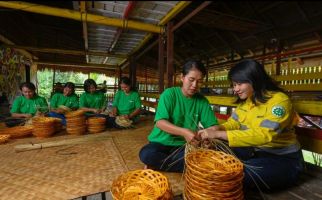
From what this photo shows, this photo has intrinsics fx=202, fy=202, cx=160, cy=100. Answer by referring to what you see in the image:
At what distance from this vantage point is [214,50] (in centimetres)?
558

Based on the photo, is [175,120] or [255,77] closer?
[255,77]

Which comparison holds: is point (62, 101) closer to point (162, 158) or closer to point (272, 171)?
point (162, 158)

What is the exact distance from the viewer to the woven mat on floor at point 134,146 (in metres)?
1.64

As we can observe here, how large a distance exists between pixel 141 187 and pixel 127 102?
115 inches

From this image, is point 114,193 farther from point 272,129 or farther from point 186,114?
point 272,129

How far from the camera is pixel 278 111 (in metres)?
1.29

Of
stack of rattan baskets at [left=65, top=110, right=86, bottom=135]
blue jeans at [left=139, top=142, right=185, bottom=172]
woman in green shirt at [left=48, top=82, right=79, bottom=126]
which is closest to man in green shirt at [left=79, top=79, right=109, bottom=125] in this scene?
woman in green shirt at [left=48, top=82, right=79, bottom=126]

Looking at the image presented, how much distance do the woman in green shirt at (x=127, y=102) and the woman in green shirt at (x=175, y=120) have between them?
224cm

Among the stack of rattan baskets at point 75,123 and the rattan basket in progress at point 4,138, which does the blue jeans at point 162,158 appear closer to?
the stack of rattan baskets at point 75,123

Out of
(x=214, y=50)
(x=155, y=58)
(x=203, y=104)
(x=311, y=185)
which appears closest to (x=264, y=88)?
(x=203, y=104)

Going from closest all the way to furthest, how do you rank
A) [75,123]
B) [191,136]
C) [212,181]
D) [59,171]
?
[212,181]
[191,136]
[59,171]
[75,123]

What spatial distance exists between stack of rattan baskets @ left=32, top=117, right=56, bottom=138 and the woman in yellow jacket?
2.54m

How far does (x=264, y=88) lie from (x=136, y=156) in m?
1.52

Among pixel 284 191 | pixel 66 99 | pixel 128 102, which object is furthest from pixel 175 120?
pixel 66 99
